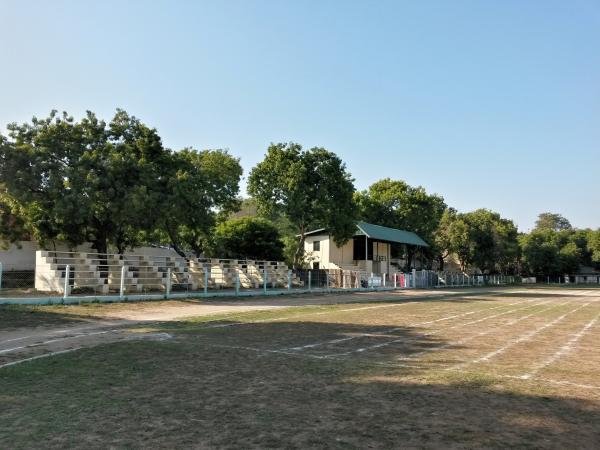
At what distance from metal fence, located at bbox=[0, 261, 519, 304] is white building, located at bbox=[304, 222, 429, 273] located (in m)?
4.89

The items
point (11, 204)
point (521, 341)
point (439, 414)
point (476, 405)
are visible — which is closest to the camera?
point (439, 414)

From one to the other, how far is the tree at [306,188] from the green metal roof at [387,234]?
639 cm

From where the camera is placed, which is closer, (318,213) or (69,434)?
(69,434)

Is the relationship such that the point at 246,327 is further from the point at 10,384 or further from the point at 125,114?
the point at 125,114

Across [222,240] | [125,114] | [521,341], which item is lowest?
[521,341]

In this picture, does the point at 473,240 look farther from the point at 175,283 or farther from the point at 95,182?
the point at 95,182

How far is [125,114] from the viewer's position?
76.0ft

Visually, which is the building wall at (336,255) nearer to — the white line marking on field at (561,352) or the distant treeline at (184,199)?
the distant treeline at (184,199)

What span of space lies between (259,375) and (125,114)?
1975cm

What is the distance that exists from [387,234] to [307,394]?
4401cm

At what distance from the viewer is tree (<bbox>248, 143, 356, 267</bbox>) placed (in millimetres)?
34562

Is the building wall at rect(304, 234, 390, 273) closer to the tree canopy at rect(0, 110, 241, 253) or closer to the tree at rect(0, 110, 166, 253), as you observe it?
the tree canopy at rect(0, 110, 241, 253)

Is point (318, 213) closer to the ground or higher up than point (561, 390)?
higher up

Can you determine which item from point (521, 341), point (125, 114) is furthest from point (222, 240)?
point (521, 341)
